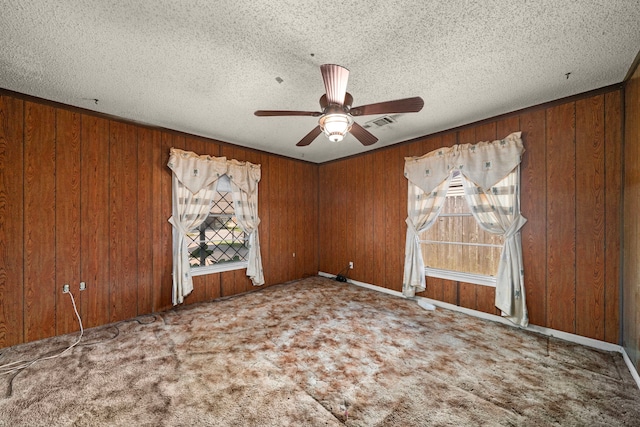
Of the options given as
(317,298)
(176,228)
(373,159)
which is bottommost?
(317,298)

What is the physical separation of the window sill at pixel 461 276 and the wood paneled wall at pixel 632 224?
3.56 ft

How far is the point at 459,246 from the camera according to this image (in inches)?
138

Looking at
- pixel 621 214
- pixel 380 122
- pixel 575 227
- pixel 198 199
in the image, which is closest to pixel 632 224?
pixel 621 214

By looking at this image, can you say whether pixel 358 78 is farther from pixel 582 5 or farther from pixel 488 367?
pixel 488 367

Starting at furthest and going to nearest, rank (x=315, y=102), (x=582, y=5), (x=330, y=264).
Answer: (x=330, y=264), (x=315, y=102), (x=582, y=5)

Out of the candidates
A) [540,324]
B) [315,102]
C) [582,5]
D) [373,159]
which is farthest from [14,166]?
[540,324]

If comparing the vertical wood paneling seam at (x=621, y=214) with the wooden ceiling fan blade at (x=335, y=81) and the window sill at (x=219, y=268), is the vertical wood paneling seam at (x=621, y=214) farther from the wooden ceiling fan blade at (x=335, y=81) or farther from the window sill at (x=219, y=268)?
the window sill at (x=219, y=268)

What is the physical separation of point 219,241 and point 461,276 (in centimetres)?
377

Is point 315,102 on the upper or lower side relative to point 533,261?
upper

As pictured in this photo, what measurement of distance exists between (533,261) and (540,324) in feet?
2.27

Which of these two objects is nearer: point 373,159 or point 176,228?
point 176,228

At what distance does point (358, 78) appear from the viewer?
7.28 ft

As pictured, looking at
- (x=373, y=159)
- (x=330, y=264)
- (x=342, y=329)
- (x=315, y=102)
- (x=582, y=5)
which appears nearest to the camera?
(x=582, y=5)

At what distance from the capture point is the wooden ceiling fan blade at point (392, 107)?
1.81m
